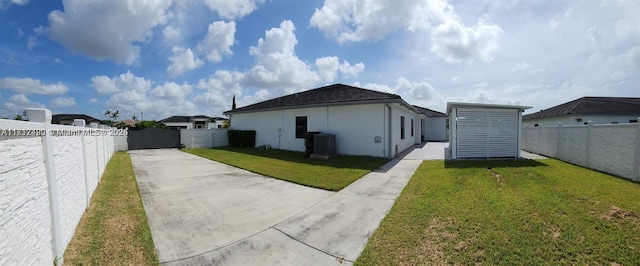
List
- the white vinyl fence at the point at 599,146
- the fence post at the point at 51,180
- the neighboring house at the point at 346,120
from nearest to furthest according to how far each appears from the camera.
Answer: the fence post at the point at 51,180 → the white vinyl fence at the point at 599,146 → the neighboring house at the point at 346,120

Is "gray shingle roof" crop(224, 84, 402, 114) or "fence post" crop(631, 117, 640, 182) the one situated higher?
"gray shingle roof" crop(224, 84, 402, 114)

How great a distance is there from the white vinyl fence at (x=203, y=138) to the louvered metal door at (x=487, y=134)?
16691 millimetres

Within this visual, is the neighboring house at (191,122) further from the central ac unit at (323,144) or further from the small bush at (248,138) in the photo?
the central ac unit at (323,144)

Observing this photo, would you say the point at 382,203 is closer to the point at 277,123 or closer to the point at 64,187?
the point at 64,187

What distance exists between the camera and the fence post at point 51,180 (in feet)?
8.99

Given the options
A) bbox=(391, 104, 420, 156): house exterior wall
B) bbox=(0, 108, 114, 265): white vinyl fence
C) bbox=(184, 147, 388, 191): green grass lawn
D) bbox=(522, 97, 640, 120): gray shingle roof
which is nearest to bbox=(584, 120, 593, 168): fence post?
bbox=(391, 104, 420, 156): house exterior wall

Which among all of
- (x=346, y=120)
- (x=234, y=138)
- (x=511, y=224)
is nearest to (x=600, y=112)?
(x=346, y=120)

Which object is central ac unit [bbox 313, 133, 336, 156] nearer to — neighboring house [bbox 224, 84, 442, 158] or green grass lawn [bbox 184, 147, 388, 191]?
green grass lawn [bbox 184, 147, 388, 191]

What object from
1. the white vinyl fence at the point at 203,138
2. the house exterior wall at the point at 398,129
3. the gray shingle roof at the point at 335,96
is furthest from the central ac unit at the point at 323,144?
the white vinyl fence at the point at 203,138

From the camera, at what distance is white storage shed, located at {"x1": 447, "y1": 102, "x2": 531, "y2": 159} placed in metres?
10.9

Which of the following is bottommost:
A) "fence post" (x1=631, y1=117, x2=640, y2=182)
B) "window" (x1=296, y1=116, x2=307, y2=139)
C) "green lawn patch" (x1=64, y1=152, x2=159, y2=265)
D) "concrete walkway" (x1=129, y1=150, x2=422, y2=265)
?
"concrete walkway" (x1=129, y1=150, x2=422, y2=265)

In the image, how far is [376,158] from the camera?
11.5 metres

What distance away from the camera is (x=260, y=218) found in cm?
451

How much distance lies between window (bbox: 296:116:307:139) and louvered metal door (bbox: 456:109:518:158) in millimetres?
7865
